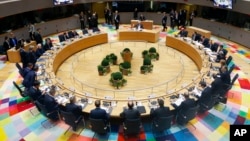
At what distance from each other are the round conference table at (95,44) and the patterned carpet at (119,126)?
2.77 feet

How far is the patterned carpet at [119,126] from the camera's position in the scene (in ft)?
29.3

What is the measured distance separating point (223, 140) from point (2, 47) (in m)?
14.7

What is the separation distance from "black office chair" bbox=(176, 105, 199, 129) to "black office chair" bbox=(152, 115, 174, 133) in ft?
2.05

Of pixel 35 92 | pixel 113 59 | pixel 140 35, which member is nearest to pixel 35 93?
pixel 35 92

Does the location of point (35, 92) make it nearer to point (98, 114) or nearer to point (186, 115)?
point (98, 114)

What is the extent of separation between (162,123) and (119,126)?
1.82 meters

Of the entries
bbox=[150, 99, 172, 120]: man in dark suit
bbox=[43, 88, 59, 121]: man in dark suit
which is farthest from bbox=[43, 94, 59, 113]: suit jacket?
bbox=[150, 99, 172, 120]: man in dark suit

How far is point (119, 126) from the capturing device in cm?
A: 929

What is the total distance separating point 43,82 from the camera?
35.9 feet

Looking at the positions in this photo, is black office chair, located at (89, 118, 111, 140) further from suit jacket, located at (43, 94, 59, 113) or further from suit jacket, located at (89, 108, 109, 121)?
suit jacket, located at (43, 94, 59, 113)

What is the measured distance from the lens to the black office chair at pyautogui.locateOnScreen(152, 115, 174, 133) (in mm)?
8148

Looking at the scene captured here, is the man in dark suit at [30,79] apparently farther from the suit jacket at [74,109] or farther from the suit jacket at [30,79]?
the suit jacket at [74,109]

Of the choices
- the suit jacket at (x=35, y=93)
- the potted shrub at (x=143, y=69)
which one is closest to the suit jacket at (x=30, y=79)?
the suit jacket at (x=35, y=93)

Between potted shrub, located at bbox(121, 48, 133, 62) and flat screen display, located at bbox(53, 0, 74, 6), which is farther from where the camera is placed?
flat screen display, located at bbox(53, 0, 74, 6)
